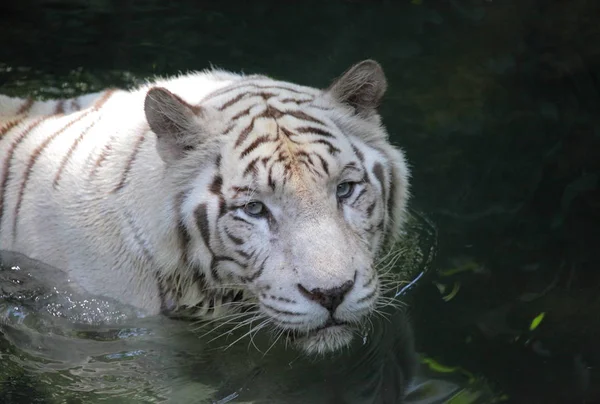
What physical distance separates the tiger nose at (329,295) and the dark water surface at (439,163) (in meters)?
0.50

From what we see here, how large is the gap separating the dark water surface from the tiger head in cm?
41

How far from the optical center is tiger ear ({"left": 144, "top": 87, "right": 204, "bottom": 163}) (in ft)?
8.41

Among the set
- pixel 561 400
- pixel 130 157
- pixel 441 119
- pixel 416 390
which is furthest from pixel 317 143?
pixel 441 119

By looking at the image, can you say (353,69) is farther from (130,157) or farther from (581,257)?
(581,257)

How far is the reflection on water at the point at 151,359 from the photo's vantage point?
9.21ft

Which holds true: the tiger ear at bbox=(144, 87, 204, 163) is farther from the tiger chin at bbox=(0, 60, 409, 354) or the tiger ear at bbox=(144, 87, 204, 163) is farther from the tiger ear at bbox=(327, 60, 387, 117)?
the tiger ear at bbox=(327, 60, 387, 117)

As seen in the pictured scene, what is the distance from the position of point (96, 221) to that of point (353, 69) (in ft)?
3.06

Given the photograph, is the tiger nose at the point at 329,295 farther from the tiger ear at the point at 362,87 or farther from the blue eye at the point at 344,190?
the tiger ear at the point at 362,87

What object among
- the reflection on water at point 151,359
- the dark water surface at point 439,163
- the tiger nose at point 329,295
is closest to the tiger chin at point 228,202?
the tiger nose at point 329,295

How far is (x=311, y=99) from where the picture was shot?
287 centimetres

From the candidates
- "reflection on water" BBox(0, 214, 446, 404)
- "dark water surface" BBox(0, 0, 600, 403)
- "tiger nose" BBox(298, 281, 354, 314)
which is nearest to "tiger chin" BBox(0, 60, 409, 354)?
"tiger nose" BBox(298, 281, 354, 314)

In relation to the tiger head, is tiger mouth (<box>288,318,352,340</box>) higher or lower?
lower

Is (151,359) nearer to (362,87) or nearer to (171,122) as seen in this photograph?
(171,122)

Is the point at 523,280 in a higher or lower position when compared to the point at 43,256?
lower
